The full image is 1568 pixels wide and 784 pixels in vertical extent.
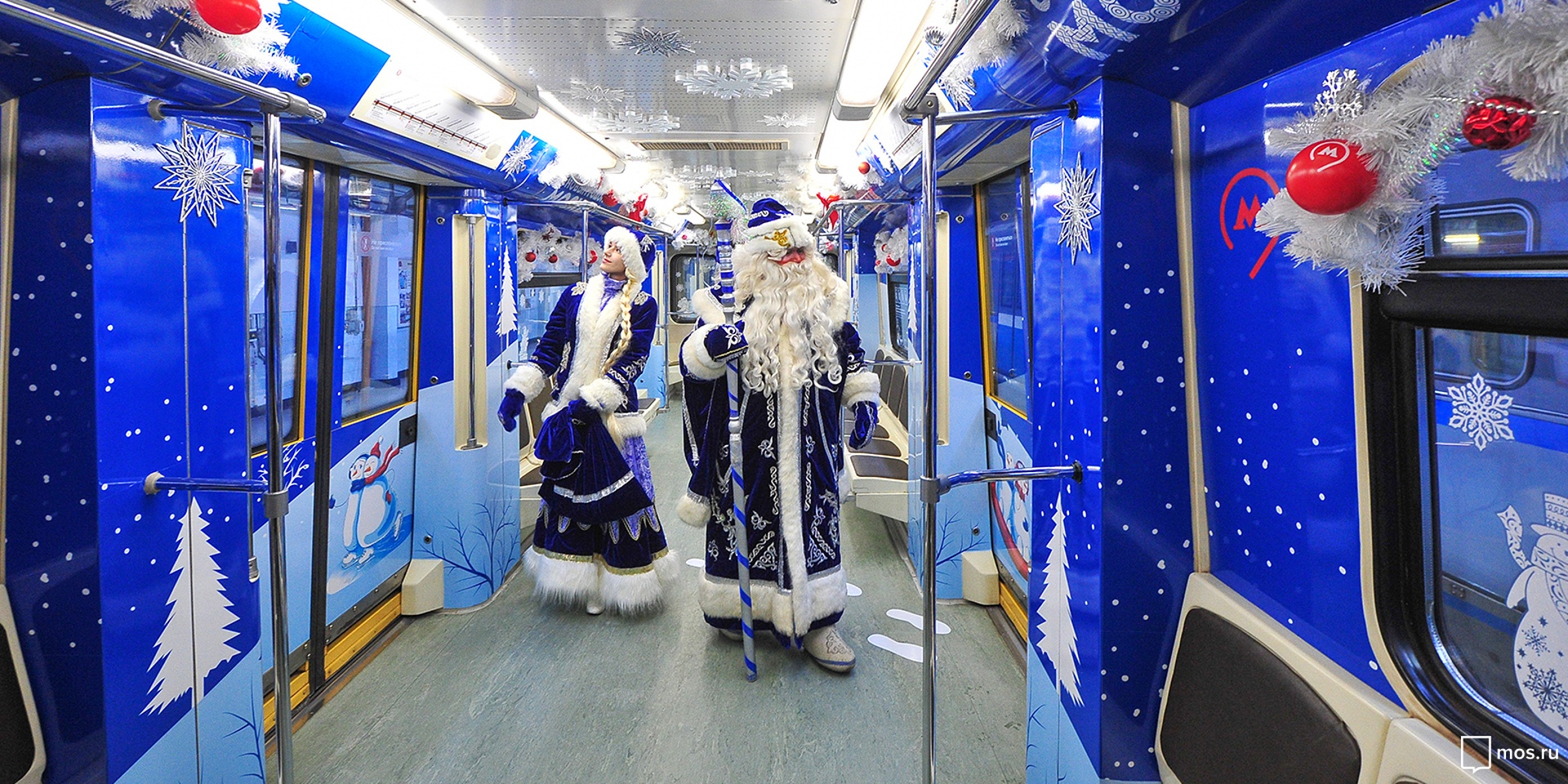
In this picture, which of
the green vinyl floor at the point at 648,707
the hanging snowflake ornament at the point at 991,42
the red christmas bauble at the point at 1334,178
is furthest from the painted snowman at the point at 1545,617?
the green vinyl floor at the point at 648,707

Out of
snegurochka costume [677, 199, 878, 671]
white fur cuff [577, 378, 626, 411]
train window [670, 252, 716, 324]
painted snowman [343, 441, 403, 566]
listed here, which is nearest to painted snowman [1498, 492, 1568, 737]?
snegurochka costume [677, 199, 878, 671]

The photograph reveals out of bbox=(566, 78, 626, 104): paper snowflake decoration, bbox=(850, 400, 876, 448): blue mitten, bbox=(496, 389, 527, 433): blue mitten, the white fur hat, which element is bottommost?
bbox=(850, 400, 876, 448): blue mitten

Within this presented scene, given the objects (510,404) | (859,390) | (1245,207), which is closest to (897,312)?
(859,390)

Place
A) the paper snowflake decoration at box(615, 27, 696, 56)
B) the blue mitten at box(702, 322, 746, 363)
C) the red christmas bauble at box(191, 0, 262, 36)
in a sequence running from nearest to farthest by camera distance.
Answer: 1. the red christmas bauble at box(191, 0, 262, 36)
2. the paper snowflake decoration at box(615, 27, 696, 56)
3. the blue mitten at box(702, 322, 746, 363)

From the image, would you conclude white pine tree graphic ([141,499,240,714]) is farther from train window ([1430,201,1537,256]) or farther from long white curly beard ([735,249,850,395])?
train window ([1430,201,1537,256])

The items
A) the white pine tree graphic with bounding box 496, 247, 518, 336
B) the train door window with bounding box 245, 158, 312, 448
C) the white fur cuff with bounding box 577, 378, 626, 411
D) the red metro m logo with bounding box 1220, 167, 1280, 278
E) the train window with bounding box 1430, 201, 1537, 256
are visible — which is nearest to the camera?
the train window with bounding box 1430, 201, 1537, 256

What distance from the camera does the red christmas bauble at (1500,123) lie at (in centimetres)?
81

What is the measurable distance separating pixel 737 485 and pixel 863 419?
606 mm

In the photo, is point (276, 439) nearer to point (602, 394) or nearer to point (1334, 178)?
point (602, 394)

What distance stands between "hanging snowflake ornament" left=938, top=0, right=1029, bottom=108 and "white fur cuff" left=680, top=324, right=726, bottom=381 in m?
1.33

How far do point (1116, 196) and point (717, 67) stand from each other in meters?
1.69

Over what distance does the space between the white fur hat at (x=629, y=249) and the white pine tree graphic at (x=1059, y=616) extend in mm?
Answer: 2446

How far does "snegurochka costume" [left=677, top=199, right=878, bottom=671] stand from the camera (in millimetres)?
2994

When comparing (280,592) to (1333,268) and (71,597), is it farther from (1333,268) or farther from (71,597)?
(1333,268)
